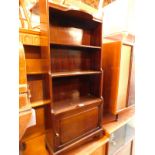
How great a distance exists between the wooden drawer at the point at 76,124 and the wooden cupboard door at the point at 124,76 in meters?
0.37

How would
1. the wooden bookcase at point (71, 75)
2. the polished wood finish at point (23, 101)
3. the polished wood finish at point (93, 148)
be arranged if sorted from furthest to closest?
the polished wood finish at point (93, 148) < the wooden bookcase at point (71, 75) < the polished wood finish at point (23, 101)

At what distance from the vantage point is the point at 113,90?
151 cm

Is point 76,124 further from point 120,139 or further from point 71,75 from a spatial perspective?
point 120,139

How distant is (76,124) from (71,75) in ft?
1.42

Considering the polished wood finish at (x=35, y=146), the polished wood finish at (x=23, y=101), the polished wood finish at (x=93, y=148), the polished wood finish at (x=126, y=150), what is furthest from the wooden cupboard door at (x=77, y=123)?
the polished wood finish at (x=126, y=150)

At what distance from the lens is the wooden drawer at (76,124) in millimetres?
1043

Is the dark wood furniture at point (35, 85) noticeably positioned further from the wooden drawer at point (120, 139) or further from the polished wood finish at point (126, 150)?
the polished wood finish at point (126, 150)

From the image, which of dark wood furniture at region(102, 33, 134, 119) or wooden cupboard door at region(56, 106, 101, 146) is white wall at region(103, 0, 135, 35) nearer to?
dark wood furniture at region(102, 33, 134, 119)

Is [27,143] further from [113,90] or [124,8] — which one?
[124,8]

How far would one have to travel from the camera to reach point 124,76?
5.01 ft

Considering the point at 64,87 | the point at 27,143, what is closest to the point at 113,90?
the point at 64,87

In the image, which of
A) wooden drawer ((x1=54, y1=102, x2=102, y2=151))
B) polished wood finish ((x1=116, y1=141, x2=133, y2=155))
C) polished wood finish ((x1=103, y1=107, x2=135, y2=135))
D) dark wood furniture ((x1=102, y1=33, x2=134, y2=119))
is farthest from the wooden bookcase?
polished wood finish ((x1=116, y1=141, x2=133, y2=155))

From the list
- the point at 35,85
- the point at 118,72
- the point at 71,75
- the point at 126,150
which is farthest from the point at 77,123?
the point at 126,150
